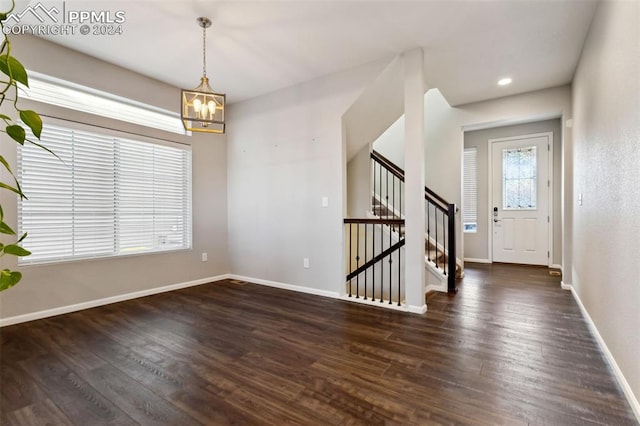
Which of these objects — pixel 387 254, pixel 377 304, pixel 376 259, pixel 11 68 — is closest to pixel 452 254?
pixel 387 254

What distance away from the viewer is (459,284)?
4.43m

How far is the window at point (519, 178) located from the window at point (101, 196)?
552cm

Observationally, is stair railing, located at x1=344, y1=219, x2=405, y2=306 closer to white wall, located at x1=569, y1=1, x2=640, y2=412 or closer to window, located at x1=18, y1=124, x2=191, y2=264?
white wall, located at x1=569, y1=1, x2=640, y2=412

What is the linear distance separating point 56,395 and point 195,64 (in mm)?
3308

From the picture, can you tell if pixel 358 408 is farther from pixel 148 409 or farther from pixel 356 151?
pixel 356 151

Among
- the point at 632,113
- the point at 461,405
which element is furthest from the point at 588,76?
the point at 461,405

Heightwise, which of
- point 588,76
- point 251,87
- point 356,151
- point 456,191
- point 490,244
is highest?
point 251,87

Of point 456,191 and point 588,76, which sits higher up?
point 588,76

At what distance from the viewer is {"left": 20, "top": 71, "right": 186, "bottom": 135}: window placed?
3162mm

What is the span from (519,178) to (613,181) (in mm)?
3953

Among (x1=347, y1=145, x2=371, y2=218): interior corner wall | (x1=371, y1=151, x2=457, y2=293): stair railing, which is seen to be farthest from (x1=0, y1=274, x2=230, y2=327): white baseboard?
(x1=371, y1=151, x2=457, y2=293): stair railing

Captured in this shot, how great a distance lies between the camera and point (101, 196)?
11.7ft

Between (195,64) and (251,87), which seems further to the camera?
(251,87)

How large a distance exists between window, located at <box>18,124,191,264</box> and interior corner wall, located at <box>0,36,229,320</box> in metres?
0.12
